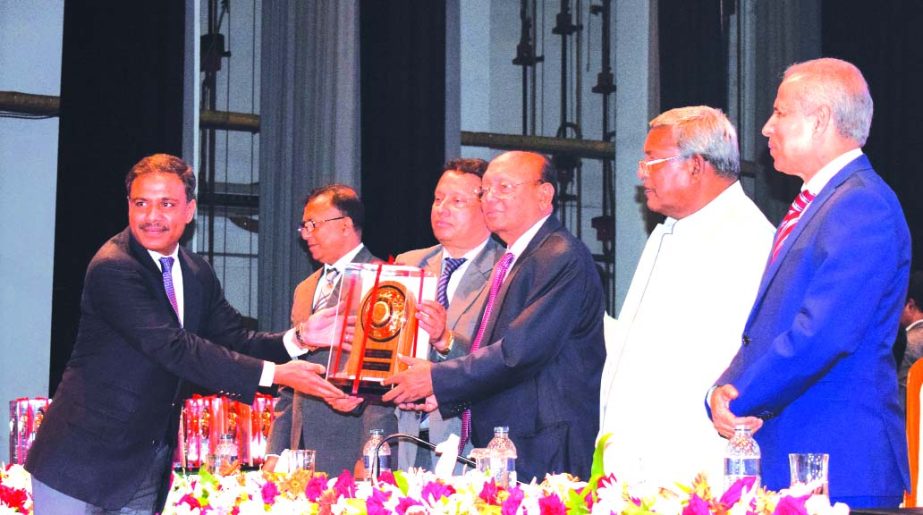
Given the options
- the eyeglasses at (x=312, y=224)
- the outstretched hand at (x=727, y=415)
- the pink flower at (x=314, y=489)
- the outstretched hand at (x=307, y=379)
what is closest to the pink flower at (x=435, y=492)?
the pink flower at (x=314, y=489)

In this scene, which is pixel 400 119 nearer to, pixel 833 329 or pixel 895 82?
pixel 895 82

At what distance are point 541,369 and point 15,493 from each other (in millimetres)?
1442

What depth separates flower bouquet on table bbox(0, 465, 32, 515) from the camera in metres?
3.33

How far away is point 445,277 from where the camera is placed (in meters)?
3.97

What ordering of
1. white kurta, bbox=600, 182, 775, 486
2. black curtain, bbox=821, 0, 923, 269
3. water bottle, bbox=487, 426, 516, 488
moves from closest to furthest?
water bottle, bbox=487, 426, 516, 488, white kurta, bbox=600, 182, 775, 486, black curtain, bbox=821, 0, 923, 269

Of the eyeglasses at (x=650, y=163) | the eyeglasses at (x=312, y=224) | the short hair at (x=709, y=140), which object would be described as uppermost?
the short hair at (x=709, y=140)

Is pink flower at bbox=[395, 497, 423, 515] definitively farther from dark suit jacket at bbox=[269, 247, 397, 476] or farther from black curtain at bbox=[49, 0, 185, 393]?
black curtain at bbox=[49, 0, 185, 393]

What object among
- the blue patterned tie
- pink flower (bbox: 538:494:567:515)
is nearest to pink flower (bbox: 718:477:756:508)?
pink flower (bbox: 538:494:567:515)

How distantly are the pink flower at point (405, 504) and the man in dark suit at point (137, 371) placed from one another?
1389mm

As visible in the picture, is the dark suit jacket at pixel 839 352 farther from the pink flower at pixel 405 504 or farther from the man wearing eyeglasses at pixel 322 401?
the man wearing eyeglasses at pixel 322 401

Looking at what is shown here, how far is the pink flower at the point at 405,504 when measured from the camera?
196 centimetres

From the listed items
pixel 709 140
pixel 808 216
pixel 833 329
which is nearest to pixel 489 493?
pixel 833 329

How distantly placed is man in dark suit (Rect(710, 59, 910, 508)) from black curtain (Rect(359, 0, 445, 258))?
11.8 feet

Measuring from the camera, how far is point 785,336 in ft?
7.95
